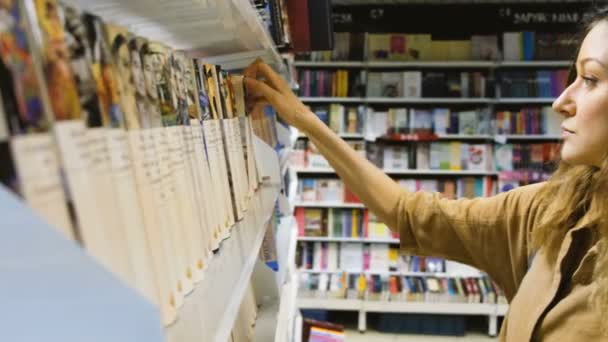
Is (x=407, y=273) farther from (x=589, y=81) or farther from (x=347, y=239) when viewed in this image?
(x=589, y=81)

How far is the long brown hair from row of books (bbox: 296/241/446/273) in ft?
10.8

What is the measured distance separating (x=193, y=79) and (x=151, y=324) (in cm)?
49

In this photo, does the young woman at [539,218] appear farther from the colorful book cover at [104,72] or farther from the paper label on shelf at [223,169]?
the colorful book cover at [104,72]

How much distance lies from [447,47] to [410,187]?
1.26 meters

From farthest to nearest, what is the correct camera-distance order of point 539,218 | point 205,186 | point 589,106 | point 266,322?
point 266,322 < point 539,218 < point 589,106 < point 205,186

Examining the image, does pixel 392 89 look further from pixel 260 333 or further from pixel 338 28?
pixel 260 333

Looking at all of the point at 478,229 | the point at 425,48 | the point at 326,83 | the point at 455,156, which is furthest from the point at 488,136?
the point at 478,229

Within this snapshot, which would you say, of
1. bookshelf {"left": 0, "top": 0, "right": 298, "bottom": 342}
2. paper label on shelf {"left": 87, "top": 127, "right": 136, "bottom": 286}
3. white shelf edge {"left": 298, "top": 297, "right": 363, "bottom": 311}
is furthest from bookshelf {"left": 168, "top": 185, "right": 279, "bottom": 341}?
white shelf edge {"left": 298, "top": 297, "right": 363, "bottom": 311}

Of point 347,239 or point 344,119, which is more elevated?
point 344,119

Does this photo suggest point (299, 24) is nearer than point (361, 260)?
Yes

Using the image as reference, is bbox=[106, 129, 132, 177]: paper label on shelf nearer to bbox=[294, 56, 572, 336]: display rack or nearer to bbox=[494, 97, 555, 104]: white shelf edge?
bbox=[294, 56, 572, 336]: display rack

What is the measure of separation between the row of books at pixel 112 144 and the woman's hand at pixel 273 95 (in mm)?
513

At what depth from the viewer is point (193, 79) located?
849 mm

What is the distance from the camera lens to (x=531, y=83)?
439 cm
